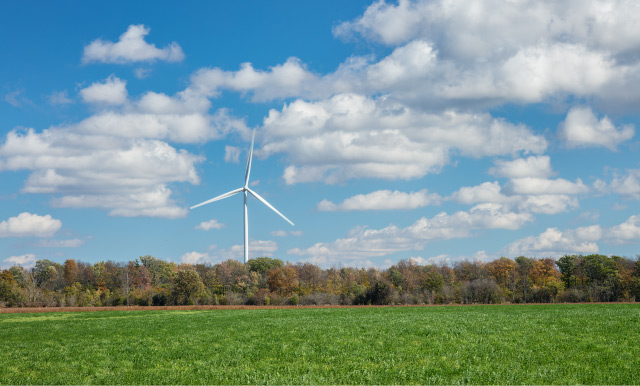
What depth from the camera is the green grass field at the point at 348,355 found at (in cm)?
1973

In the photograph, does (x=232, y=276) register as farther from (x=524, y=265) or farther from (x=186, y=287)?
(x=524, y=265)

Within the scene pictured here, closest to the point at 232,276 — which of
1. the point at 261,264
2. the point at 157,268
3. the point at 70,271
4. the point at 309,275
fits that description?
the point at 261,264

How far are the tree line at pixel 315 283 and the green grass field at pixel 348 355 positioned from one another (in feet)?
185

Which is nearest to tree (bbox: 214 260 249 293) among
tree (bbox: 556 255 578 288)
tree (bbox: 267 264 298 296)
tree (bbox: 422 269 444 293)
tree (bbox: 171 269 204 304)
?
tree (bbox: 267 264 298 296)

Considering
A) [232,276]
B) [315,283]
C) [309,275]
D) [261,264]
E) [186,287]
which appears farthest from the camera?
[261,264]

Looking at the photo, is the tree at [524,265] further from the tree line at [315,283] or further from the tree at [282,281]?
the tree at [282,281]

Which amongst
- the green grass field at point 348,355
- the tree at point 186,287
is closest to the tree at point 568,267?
the tree at point 186,287

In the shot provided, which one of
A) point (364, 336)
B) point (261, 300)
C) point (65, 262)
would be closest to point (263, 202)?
point (261, 300)

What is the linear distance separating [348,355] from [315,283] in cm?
9850

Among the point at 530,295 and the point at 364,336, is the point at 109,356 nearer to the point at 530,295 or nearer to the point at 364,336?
the point at 364,336

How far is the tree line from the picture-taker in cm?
9138

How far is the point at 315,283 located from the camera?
12125 cm

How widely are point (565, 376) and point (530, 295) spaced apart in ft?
276

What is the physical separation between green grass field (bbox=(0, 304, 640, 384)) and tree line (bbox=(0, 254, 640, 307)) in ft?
185
